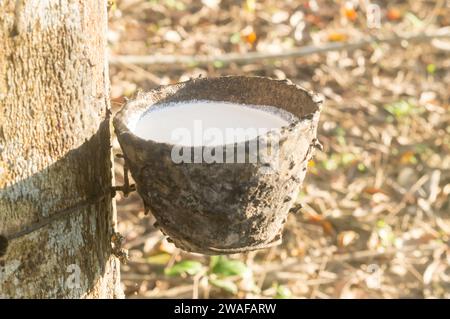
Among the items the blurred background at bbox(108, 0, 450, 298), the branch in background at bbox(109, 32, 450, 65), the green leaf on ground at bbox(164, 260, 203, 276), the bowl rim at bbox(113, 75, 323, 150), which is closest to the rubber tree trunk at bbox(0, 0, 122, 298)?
the bowl rim at bbox(113, 75, 323, 150)

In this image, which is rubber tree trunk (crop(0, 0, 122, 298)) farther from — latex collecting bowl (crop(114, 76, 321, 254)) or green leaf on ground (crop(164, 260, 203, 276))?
green leaf on ground (crop(164, 260, 203, 276))

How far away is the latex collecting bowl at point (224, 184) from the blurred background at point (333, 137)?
45 cm

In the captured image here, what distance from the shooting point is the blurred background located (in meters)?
3.05

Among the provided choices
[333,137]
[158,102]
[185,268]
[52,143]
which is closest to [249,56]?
[333,137]

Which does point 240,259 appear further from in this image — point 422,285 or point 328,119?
point 328,119

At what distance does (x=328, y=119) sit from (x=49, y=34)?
313 cm

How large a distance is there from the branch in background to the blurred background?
11mm

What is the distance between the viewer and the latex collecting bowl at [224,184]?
146 centimetres

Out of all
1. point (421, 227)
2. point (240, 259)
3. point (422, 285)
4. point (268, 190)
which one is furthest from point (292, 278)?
point (268, 190)

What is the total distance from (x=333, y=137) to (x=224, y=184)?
112 inches

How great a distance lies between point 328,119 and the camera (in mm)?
4383

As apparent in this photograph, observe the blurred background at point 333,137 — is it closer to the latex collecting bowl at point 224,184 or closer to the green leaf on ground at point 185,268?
the green leaf on ground at point 185,268

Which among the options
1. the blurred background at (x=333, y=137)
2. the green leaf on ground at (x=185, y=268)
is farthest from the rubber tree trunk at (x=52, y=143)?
the green leaf on ground at (x=185, y=268)
